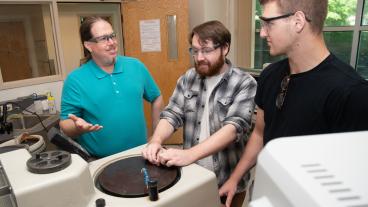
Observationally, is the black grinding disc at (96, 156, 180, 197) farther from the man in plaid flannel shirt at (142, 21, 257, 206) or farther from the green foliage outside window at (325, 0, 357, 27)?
the green foliage outside window at (325, 0, 357, 27)

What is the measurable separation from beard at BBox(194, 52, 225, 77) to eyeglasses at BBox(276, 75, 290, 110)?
16.4 inches

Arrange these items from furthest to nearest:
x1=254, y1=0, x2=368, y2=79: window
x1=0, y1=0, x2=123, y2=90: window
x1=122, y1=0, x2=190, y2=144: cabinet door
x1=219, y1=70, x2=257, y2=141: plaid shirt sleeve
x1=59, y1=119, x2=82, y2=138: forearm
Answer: x1=122, y1=0, x2=190, y2=144: cabinet door → x1=0, y1=0, x2=123, y2=90: window → x1=254, y1=0, x2=368, y2=79: window → x1=59, y1=119, x2=82, y2=138: forearm → x1=219, y1=70, x2=257, y2=141: plaid shirt sleeve

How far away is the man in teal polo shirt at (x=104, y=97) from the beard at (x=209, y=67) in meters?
0.49

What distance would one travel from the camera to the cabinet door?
348 centimetres

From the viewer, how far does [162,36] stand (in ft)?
11.7

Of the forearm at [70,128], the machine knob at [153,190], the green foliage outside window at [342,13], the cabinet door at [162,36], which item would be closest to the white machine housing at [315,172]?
the machine knob at [153,190]

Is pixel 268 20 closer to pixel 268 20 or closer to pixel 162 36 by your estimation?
pixel 268 20

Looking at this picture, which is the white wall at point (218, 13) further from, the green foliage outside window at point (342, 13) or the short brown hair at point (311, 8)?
the short brown hair at point (311, 8)

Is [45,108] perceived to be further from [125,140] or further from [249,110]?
[249,110]

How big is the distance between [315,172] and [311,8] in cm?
71

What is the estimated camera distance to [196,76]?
149cm

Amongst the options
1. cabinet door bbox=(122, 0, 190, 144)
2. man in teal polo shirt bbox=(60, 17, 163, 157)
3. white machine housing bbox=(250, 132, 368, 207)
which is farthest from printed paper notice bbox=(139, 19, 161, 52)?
white machine housing bbox=(250, 132, 368, 207)

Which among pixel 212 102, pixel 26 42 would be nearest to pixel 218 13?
pixel 26 42

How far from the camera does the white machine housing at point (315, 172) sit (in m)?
0.33
